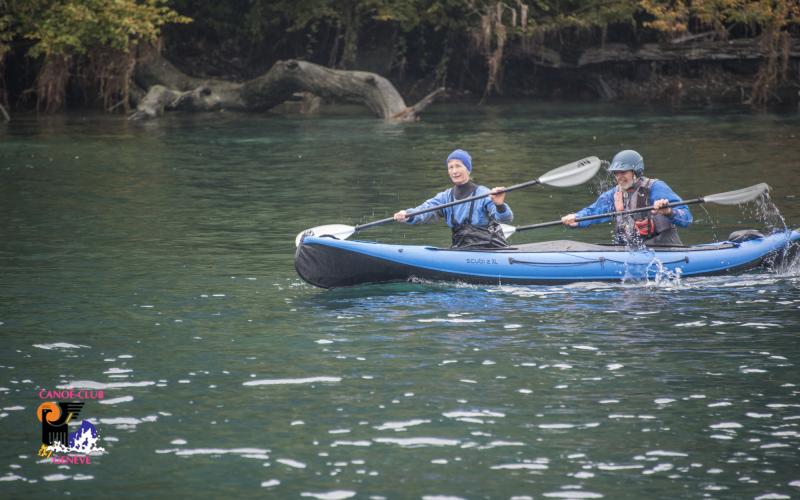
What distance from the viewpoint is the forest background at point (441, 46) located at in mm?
29062

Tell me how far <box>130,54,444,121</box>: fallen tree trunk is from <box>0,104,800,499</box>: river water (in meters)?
11.4

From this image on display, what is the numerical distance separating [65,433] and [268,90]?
22.7 m

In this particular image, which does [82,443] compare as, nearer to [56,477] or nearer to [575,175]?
[56,477]

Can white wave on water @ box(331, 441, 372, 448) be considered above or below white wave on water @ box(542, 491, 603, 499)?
above

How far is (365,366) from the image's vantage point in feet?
25.8

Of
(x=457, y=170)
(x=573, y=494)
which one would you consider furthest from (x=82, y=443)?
(x=457, y=170)

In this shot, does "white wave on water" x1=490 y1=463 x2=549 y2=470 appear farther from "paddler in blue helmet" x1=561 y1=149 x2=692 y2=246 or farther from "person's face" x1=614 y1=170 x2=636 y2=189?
"person's face" x1=614 y1=170 x2=636 y2=189

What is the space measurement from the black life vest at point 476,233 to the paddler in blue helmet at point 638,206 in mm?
631

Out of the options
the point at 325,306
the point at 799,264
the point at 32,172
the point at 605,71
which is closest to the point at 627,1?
the point at 605,71

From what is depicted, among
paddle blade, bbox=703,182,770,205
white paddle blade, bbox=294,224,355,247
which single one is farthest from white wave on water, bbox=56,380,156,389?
paddle blade, bbox=703,182,770,205

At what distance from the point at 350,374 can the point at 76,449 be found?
189 centimetres

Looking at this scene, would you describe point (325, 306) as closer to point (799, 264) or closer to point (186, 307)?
point (186, 307)

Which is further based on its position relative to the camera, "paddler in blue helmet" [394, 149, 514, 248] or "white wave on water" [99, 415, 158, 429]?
"paddler in blue helmet" [394, 149, 514, 248]

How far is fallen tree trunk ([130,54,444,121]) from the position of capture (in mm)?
27406
